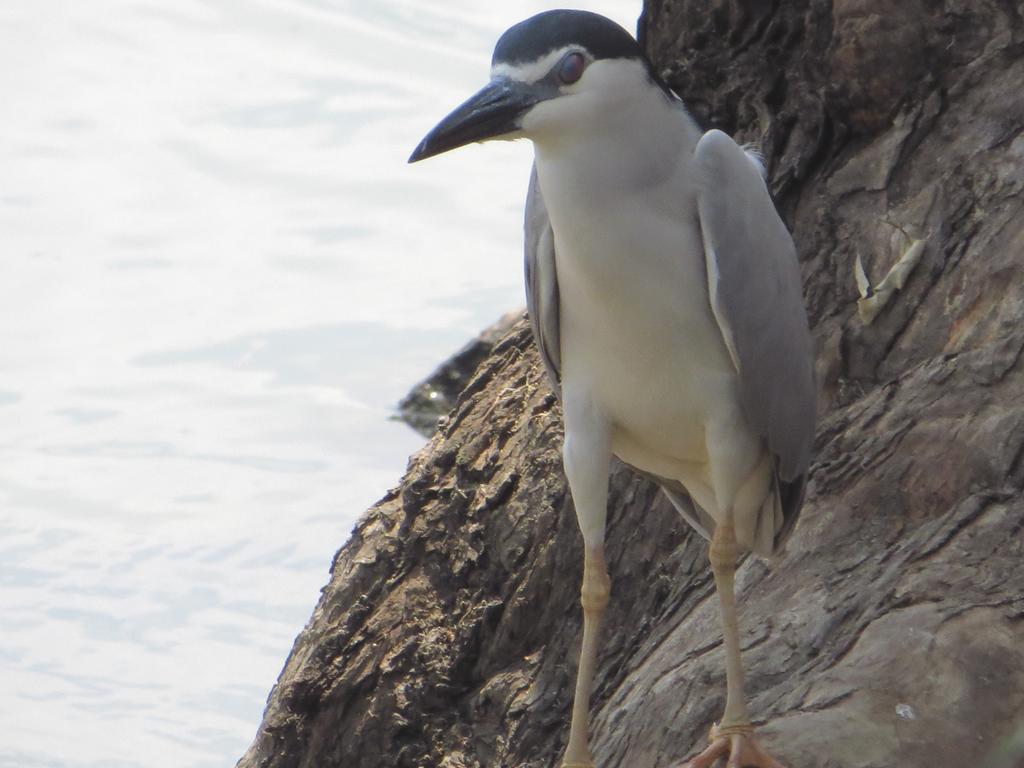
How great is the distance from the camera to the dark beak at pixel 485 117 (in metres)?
3.35

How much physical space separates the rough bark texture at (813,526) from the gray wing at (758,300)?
1.08 feet

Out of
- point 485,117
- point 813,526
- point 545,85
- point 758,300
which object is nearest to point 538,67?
point 545,85

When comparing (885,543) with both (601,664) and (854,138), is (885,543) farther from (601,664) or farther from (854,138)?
(854,138)

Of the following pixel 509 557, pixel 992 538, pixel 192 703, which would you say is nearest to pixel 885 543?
pixel 992 538

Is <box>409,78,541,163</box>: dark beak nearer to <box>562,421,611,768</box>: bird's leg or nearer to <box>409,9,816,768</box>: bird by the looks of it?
<box>409,9,816,768</box>: bird

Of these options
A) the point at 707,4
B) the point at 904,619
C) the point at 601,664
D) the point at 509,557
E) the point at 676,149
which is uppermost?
the point at 707,4

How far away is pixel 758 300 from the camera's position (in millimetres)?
3654

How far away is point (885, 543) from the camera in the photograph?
3.84 m

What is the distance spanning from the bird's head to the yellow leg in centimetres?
109

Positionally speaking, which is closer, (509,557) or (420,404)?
(509,557)

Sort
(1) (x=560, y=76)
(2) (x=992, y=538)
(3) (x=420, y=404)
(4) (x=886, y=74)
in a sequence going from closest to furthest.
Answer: (1) (x=560, y=76) < (2) (x=992, y=538) < (4) (x=886, y=74) < (3) (x=420, y=404)

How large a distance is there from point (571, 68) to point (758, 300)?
2.28 feet

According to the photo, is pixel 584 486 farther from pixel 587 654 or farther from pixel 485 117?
pixel 485 117

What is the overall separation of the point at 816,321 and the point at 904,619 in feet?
3.77
